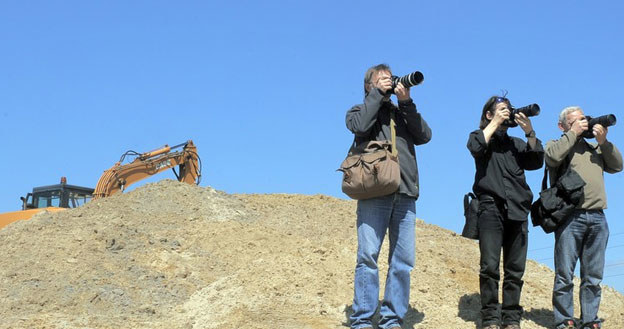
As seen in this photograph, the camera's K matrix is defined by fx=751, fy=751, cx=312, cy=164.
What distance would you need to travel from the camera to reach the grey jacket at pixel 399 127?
19.2 ft

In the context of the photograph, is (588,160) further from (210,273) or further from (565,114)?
(210,273)

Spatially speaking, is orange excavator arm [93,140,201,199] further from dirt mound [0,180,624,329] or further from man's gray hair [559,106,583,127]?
man's gray hair [559,106,583,127]

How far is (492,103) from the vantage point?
664cm

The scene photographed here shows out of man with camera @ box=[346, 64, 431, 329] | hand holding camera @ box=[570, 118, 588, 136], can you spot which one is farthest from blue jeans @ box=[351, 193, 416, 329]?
hand holding camera @ box=[570, 118, 588, 136]

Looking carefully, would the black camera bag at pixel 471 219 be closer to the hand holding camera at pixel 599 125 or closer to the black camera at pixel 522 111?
the black camera at pixel 522 111

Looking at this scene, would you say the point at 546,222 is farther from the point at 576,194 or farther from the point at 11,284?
the point at 11,284

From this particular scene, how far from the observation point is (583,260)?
22.2 feet

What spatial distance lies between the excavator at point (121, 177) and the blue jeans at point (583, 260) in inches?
486

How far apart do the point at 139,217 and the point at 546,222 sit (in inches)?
269

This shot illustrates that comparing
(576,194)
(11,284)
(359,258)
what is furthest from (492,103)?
(11,284)

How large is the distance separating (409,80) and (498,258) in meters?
1.73

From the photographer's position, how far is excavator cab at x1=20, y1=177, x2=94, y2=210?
1742cm

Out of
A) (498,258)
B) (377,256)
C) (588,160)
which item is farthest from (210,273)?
(588,160)

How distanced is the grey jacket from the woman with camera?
1.96 feet
